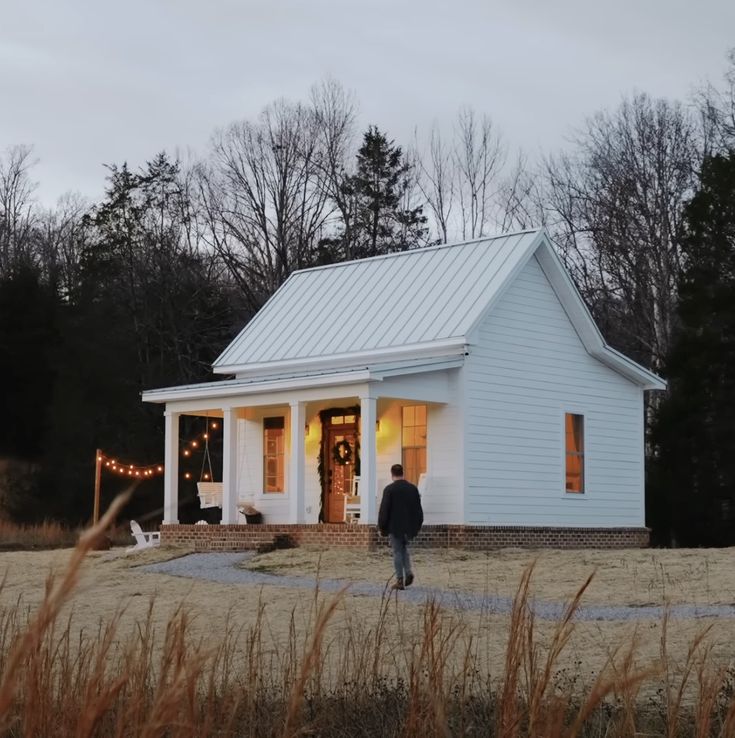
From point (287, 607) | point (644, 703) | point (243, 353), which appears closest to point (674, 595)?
point (287, 607)

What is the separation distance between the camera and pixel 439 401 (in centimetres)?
2706

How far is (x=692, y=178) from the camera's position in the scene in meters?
43.5

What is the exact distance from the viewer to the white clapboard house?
89.3 feet

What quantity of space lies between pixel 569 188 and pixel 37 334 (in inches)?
700

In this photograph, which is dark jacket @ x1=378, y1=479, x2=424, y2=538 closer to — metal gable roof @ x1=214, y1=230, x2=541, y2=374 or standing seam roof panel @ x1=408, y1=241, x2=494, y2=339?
metal gable roof @ x1=214, y1=230, x2=541, y2=374

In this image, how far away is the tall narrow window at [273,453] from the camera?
30.2 m

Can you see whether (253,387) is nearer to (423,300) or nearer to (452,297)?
(423,300)

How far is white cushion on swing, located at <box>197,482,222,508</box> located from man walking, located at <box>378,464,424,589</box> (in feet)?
38.1

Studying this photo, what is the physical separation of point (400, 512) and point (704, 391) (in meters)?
19.1

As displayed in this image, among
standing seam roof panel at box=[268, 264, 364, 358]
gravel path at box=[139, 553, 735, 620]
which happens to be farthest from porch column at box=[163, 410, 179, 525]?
gravel path at box=[139, 553, 735, 620]

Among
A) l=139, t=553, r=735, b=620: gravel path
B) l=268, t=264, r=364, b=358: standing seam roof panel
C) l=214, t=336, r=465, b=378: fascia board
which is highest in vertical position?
l=268, t=264, r=364, b=358: standing seam roof panel

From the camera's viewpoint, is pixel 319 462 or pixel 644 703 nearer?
pixel 644 703

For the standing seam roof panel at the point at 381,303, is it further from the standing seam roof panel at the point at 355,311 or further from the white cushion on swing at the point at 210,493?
the white cushion on swing at the point at 210,493

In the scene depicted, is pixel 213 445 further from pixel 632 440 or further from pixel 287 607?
pixel 287 607
